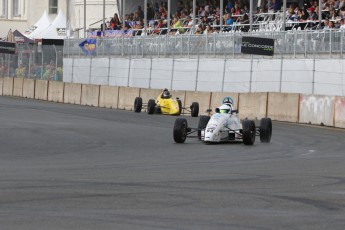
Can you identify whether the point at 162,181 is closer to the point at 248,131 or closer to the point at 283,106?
the point at 248,131

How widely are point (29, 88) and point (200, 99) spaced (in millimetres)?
15636

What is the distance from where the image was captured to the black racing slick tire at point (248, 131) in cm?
2272

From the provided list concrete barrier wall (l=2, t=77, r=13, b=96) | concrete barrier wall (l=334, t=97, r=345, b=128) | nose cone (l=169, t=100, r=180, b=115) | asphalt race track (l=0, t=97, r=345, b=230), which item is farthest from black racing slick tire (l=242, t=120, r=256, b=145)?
concrete barrier wall (l=2, t=77, r=13, b=96)

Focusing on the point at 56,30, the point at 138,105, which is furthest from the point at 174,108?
the point at 56,30

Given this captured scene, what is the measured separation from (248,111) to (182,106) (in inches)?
214

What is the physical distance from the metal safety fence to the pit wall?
2.17 meters

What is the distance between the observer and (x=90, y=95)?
45.8 metres

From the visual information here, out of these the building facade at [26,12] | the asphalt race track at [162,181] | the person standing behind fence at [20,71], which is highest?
the building facade at [26,12]

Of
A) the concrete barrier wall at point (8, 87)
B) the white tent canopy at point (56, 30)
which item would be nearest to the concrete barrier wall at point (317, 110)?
the concrete barrier wall at point (8, 87)

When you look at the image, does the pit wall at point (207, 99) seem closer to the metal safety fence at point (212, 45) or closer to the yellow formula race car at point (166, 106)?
the yellow formula race car at point (166, 106)

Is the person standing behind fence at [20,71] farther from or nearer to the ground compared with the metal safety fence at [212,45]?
nearer to the ground

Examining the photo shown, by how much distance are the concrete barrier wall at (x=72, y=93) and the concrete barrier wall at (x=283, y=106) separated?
47.6 feet

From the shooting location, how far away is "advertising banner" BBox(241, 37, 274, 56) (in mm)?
37094

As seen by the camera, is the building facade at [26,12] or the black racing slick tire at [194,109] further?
the building facade at [26,12]
